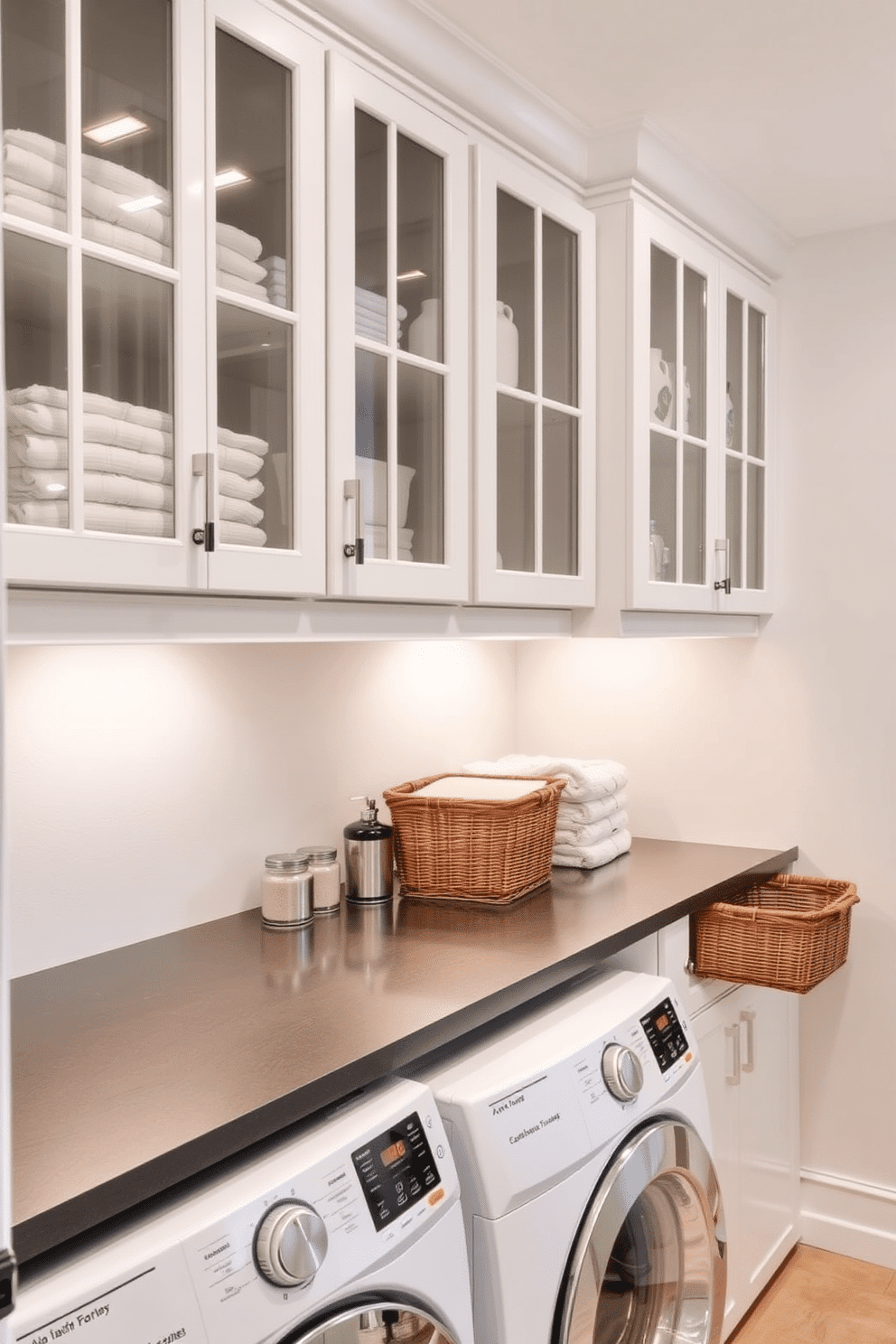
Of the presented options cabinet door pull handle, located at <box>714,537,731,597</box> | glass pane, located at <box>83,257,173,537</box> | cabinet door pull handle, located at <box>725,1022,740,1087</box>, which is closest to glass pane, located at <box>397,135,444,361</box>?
glass pane, located at <box>83,257,173,537</box>

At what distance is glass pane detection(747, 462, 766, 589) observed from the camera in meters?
2.68

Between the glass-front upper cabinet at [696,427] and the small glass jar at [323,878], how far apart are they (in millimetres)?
806

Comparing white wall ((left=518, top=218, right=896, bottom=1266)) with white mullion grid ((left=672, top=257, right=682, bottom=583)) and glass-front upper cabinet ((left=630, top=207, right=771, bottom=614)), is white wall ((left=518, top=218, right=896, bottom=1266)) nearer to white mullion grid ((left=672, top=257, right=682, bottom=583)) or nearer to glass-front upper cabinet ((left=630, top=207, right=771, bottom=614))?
glass-front upper cabinet ((left=630, top=207, right=771, bottom=614))

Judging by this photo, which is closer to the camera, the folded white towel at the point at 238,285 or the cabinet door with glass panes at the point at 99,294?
the cabinet door with glass panes at the point at 99,294

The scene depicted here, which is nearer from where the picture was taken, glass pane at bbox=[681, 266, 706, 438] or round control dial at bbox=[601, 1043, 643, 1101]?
round control dial at bbox=[601, 1043, 643, 1101]

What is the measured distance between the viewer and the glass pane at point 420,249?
1.77 meters

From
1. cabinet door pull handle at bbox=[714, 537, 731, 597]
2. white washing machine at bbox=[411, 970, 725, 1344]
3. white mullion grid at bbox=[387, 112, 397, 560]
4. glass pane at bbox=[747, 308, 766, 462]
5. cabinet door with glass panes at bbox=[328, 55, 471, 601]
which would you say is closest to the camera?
white washing machine at bbox=[411, 970, 725, 1344]

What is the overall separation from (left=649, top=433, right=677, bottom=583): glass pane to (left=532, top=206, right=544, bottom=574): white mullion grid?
315 millimetres

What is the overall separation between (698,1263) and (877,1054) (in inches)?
40.4

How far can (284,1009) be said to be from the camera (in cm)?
149

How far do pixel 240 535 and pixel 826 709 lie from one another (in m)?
1.70

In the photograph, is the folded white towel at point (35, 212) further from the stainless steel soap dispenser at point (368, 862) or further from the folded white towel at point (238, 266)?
the stainless steel soap dispenser at point (368, 862)

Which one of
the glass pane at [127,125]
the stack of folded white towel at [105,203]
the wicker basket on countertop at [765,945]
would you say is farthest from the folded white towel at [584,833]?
the glass pane at [127,125]

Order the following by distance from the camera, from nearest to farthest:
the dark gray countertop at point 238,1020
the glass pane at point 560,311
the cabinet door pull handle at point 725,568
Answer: the dark gray countertop at point 238,1020, the glass pane at point 560,311, the cabinet door pull handle at point 725,568
